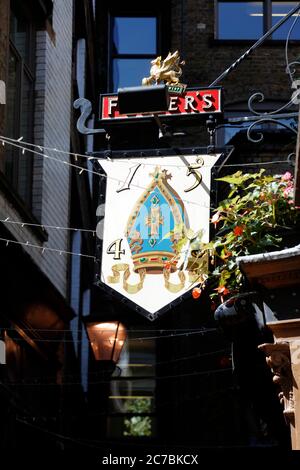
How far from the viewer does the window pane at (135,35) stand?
917 inches

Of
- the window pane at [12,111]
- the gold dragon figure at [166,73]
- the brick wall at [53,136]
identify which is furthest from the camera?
the brick wall at [53,136]

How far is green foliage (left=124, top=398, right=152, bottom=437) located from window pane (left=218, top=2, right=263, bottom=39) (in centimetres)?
861

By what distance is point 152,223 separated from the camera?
1003 cm

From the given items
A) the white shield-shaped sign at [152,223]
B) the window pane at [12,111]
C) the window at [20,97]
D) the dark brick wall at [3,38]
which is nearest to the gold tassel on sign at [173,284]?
the white shield-shaped sign at [152,223]

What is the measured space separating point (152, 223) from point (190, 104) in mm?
1332

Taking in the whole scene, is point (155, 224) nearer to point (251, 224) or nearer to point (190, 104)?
point (190, 104)

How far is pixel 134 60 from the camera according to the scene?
23.5 metres

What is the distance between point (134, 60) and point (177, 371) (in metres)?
7.80

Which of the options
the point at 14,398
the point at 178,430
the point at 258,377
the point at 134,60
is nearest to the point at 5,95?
the point at 14,398

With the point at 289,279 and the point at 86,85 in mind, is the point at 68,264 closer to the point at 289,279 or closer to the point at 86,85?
the point at 86,85

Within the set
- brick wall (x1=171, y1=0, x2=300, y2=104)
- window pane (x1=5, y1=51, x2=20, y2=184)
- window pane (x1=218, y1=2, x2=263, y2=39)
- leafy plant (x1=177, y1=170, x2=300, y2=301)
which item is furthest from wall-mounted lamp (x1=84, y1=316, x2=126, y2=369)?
window pane (x1=218, y1=2, x2=263, y2=39)

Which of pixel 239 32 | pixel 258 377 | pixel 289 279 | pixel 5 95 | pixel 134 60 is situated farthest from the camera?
pixel 134 60

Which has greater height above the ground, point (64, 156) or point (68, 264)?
point (64, 156)

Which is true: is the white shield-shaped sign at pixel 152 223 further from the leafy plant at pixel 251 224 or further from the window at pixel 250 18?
the window at pixel 250 18
